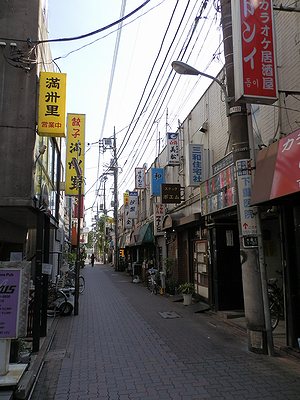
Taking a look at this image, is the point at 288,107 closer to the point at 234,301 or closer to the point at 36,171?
the point at 36,171

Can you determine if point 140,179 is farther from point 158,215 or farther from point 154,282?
point 154,282

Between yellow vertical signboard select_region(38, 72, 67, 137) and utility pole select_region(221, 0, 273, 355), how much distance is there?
356cm

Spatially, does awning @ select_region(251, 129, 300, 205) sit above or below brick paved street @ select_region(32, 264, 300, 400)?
above

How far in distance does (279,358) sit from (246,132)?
14.2 feet

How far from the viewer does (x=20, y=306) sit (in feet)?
19.5

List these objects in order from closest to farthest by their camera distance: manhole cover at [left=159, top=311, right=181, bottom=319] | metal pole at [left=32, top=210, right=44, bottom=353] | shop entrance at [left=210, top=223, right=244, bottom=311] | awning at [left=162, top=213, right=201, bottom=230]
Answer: metal pole at [left=32, top=210, right=44, bottom=353]
manhole cover at [left=159, top=311, right=181, bottom=319]
shop entrance at [left=210, top=223, right=244, bottom=311]
awning at [left=162, top=213, right=201, bottom=230]

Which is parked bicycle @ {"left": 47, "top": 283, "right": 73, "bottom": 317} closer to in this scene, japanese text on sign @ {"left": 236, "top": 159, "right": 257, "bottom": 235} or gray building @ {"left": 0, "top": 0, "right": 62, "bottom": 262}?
gray building @ {"left": 0, "top": 0, "right": 62, "bottom": 262}

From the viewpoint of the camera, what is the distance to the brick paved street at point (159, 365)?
17.9ft

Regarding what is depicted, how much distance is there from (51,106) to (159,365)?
5523 mm

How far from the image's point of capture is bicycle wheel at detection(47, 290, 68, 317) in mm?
12438

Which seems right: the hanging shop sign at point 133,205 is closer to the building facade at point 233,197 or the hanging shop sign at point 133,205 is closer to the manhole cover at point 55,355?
the building facade at point 233,197

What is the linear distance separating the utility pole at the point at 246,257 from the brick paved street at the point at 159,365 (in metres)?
0.38

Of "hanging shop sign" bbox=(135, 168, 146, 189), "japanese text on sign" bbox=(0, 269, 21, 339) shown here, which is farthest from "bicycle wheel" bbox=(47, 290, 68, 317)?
"hanging shop sign" bbox=(135, 168, 146, 189)

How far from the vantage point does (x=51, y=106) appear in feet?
26.8
